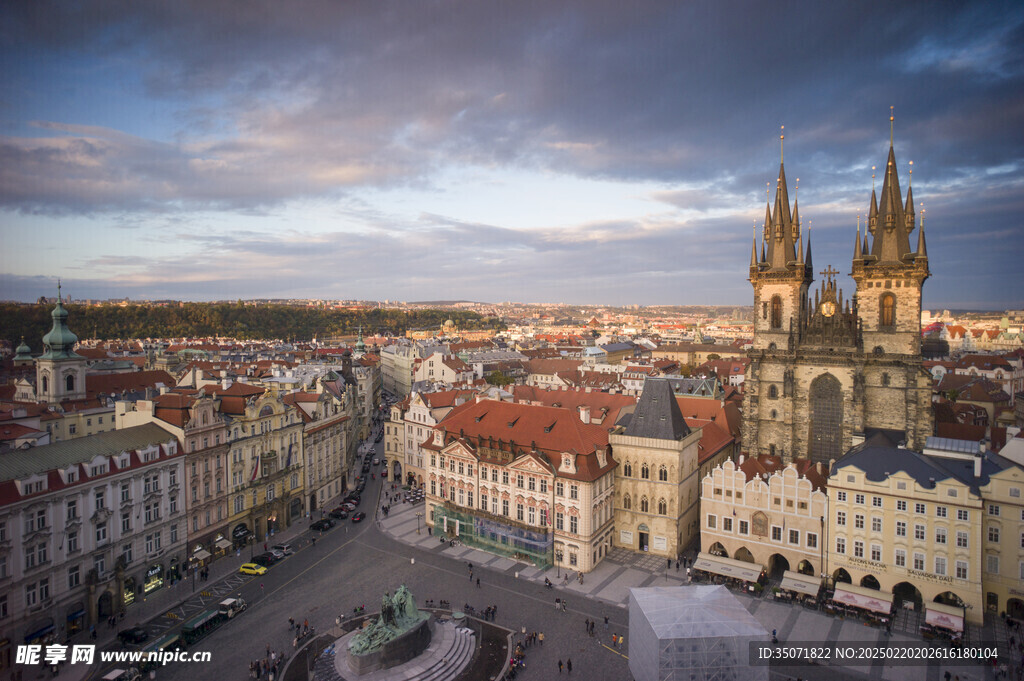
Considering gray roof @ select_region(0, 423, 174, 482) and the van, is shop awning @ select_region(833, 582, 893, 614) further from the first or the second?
gray roof @ select_region(0, 423, 174, 482)

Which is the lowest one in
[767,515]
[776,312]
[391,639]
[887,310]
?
[391,639]

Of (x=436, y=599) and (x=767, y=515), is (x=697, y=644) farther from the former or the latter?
(x=436, y=599)

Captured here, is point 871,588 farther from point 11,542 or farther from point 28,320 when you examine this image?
point 28,320

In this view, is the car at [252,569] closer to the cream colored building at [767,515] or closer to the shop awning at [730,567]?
the shop awning at [730,567]

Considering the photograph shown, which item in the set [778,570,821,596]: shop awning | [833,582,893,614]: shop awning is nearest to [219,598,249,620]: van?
[778,570,821,596]: shop awning

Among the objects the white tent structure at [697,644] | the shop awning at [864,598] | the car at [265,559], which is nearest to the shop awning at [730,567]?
the shop awning at [864,598]

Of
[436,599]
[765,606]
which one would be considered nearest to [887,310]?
[765,606]
